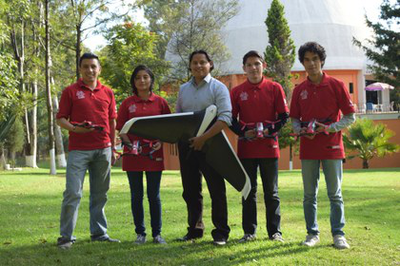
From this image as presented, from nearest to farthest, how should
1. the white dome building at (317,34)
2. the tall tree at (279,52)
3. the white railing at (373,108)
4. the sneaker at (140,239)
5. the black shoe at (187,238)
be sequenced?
the sneaker at (140,239)
the black shoe at (187,238)
the tall tree at (279,52)
the white railing at (373,108)
the white dome building at (317,34)

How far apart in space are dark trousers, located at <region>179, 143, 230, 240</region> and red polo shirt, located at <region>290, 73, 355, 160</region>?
943 millimetres

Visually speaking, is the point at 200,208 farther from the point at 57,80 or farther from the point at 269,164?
the point at 57,80

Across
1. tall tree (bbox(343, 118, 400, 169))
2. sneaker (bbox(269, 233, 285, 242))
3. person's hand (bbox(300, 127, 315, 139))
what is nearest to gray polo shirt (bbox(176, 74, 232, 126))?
person's hand (bbox(300, 127, 315, 139))

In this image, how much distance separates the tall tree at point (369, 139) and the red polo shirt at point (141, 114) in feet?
62.7

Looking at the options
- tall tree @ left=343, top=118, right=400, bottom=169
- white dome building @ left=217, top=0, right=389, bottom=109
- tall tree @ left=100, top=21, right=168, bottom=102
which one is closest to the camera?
tall tree @ left=100, top=21, right=168, bottom=102

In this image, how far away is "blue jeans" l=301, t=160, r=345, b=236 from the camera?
5.06m

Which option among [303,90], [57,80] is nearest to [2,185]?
[303,90]

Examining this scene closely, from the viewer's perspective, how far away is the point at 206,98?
16.8ft

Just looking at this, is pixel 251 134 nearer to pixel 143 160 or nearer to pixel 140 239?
pixel 143 160

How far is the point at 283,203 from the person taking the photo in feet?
30.0

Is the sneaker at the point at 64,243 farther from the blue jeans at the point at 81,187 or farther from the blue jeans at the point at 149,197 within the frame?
the blue jeans at the point at 149,197

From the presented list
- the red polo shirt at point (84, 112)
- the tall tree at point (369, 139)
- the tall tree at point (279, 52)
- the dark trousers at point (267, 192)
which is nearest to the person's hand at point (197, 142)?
the dark trousers at point (267, 192)

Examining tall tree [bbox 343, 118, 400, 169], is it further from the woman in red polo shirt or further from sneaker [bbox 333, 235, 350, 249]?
the woman in red polo shirt

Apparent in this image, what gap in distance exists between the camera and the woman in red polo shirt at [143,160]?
17.2 ft
